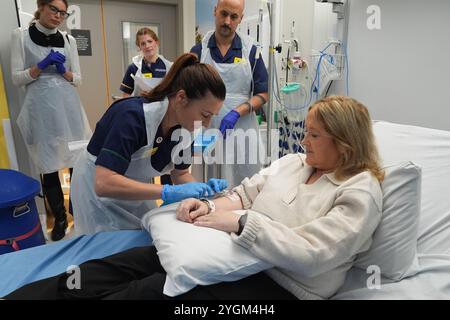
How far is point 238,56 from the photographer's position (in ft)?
7.25

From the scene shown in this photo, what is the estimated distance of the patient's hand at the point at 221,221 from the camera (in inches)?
40.7

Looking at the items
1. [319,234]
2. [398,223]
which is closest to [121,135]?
[319,234]

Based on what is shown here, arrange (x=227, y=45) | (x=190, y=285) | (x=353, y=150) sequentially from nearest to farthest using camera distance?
(x=190, y=285), (x=353, y=150), (x=227, y=45)

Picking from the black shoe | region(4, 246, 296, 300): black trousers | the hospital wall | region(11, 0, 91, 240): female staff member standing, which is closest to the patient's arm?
region(4, 246, 296, 300): black trousers

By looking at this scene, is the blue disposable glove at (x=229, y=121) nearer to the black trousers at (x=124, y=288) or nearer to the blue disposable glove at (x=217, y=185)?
the blue disposable glove at (x=217, y=185)

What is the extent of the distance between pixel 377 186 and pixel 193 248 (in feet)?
1.90

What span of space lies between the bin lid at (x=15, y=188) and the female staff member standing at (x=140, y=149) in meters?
0.50

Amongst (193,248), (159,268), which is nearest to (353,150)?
(193,248)

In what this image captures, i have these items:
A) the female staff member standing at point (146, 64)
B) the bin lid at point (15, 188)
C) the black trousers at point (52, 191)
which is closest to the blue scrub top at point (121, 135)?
the bin lid at point (15, 188)

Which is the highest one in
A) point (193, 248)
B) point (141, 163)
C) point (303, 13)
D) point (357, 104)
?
point (303, 13)

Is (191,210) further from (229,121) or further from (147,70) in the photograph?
(147,70)

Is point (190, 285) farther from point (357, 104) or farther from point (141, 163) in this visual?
point (357, 104)

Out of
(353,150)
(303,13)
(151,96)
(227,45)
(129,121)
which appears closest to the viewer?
(353,150)
